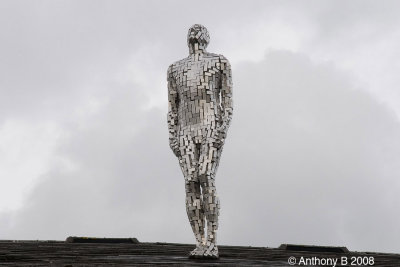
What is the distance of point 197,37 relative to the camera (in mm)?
19469

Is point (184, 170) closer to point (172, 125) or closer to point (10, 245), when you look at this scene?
point (172, 125)

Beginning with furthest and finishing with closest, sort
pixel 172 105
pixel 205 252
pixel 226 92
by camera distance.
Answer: pixel 172 105, pixel 226 92, pixel 205 252

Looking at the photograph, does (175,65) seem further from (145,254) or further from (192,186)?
(145,254)

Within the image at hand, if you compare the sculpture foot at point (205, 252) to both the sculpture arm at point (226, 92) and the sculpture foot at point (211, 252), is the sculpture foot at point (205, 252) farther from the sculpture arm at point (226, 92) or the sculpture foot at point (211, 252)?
the sculpture arm at point (226, 92)

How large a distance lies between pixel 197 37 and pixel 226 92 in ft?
4.53

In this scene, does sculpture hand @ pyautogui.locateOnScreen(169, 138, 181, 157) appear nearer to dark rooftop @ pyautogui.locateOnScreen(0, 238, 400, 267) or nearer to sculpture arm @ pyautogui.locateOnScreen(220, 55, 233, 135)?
sculpture arm @ pyautogui.locateOnScreen(220, 55, 233, 135)

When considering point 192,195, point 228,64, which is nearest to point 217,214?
point 192,195

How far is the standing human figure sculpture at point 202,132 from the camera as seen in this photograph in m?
18.8

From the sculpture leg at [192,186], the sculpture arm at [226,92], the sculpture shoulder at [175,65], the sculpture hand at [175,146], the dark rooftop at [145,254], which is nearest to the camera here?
the dark rooftop at [145,254]

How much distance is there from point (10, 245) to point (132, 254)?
5029 millimetres

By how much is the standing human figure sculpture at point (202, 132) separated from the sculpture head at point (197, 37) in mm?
75

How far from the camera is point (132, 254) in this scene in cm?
2150

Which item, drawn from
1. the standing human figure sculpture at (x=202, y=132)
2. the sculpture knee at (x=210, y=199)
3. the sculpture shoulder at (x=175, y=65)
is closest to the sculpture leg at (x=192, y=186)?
the standing human figure sculpture at (x=202, y=132)

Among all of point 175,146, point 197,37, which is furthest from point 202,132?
point 197,37
